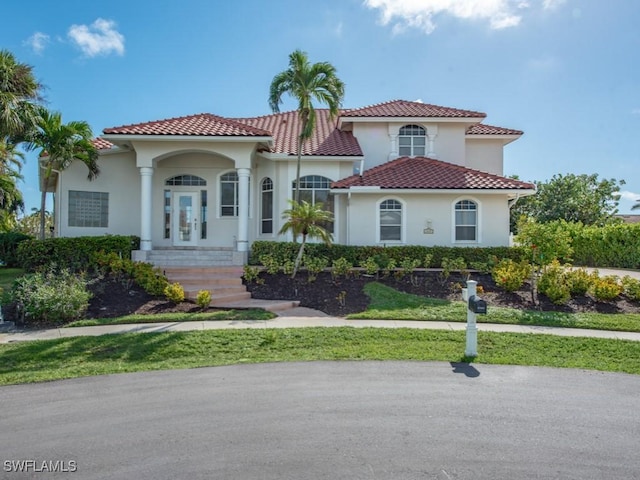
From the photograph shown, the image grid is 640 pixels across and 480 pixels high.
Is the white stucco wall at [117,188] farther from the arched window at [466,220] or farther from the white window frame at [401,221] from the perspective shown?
the arched window at [466,220]

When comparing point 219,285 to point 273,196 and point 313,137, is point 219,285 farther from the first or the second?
point 313,137

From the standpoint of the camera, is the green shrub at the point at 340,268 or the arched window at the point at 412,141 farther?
the arched window at the point at 412,141

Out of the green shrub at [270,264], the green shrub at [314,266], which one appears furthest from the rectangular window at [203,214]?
the green shrub at [314,266]

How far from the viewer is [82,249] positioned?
516 inches

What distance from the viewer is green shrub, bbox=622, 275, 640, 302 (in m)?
11.9

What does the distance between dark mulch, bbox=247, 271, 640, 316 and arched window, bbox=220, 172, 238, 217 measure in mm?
4362

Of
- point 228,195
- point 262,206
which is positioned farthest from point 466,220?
point 228,195

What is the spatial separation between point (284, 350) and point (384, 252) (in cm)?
753

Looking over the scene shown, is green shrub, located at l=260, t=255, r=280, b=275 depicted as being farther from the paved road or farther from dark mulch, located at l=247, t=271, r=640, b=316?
the paved road

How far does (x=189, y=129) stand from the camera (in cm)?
1469

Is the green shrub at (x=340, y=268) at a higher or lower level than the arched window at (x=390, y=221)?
lower

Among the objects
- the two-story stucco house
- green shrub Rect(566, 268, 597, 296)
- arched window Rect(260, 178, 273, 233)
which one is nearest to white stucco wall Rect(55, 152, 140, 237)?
the two-story stucco house

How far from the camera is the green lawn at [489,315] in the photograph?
994cm

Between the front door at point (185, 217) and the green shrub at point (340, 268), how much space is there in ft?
21.7
